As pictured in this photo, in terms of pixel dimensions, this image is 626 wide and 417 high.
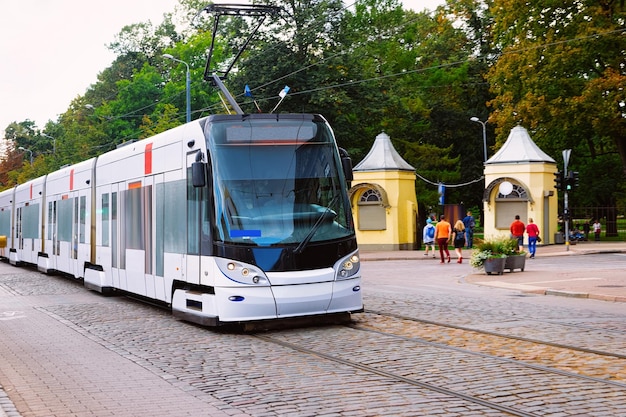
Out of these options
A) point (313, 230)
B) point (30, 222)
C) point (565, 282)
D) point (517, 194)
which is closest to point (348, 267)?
point (313, 230)

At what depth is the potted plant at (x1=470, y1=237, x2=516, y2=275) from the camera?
24.6 metres

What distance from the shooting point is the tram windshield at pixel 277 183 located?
40.5ft

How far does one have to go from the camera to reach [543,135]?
48.9 m

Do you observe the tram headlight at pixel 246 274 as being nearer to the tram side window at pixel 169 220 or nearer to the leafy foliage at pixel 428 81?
the tram side window at pixel 169 220

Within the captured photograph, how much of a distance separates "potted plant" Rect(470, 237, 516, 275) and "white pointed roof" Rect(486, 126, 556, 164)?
62.9 feet

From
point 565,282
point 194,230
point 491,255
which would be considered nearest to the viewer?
point 194,230

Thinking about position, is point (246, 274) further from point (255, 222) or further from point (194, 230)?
point (194, 230)

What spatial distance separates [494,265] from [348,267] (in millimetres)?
12746

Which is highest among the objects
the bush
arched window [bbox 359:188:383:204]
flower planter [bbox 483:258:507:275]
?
arched window [bbox 359:188:383:204]

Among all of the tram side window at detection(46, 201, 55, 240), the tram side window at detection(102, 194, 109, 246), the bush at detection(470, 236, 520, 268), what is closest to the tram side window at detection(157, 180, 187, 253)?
the tram side window at detection(102, 194, 109, 246)

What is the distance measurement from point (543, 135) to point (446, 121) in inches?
630

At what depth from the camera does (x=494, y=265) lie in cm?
2464

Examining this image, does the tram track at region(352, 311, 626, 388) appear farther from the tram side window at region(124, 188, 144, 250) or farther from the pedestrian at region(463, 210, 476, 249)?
the pedestrian at region(463, 210, 476, 249)

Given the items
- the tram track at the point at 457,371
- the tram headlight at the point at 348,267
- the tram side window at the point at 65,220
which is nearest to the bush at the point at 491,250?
the tram side window at the point at 65,220
